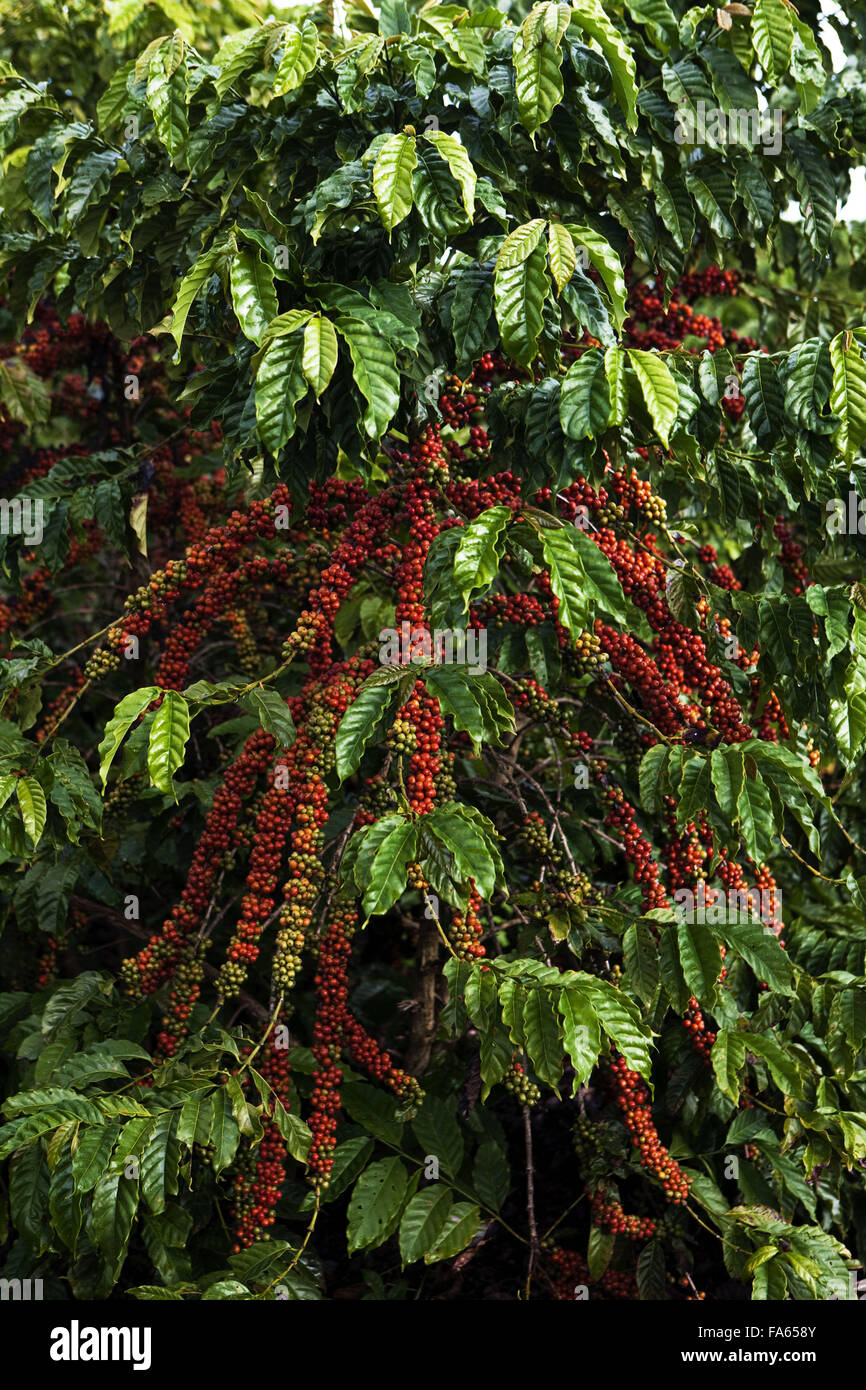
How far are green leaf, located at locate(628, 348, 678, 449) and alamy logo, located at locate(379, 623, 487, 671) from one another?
451mm

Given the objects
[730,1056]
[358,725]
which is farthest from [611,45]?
[730,1056]

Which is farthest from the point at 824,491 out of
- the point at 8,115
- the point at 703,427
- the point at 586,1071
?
the point at 8,115

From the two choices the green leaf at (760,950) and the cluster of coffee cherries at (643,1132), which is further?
the cluster of coffee cherries at (643,1132)

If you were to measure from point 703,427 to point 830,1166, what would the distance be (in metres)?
1.53

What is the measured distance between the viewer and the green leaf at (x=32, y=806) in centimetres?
206

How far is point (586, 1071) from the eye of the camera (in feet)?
5.61

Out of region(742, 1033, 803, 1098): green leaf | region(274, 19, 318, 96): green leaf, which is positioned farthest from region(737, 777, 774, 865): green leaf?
region(274, 19, 318, 96): green leaf

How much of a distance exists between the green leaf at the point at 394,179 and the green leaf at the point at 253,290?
0.20 metres

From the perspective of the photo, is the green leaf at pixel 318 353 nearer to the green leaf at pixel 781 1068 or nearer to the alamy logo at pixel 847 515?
the alamy logo at pixel 847 515

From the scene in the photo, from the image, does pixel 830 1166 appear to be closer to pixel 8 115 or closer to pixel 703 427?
pixel 703 427

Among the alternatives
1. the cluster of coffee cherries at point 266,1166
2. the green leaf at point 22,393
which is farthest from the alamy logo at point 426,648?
the green leaf at point 22,393

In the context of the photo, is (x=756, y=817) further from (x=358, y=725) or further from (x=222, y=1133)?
(x=222, y=1133)

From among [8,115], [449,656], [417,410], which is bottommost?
[449,656]
